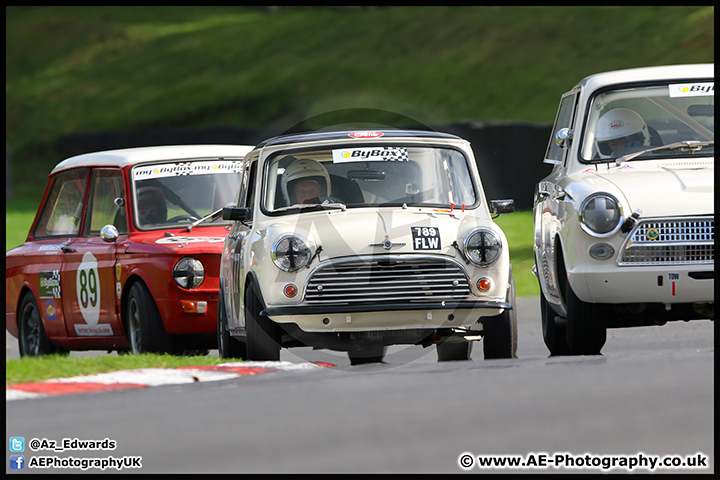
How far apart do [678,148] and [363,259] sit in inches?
104

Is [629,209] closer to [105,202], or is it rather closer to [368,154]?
[368,154]

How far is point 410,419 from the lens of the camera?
6.08m

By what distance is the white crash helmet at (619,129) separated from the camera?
9.15 metres

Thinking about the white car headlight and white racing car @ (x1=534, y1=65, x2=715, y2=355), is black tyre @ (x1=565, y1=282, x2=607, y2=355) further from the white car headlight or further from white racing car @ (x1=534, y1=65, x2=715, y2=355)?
the white car headlight

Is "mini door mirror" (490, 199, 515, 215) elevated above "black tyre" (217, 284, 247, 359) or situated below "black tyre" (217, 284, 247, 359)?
above

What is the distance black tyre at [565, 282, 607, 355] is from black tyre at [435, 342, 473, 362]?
1.22m

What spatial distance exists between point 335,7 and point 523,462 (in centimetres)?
4903

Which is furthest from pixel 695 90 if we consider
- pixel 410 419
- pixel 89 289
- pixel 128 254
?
pixel 89 289

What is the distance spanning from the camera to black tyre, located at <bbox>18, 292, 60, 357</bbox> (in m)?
11.3

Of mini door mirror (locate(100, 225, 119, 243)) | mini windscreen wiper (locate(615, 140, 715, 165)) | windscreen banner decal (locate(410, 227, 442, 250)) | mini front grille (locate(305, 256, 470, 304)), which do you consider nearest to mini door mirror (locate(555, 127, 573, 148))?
mini windscreen wiper (locate(615, 140, 715, 165))

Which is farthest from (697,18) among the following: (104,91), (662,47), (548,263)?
(548,263)

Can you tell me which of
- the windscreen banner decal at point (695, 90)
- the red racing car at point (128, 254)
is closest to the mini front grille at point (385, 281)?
the red racing car at point (128, 254)

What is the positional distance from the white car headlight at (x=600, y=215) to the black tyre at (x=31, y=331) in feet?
18.2
